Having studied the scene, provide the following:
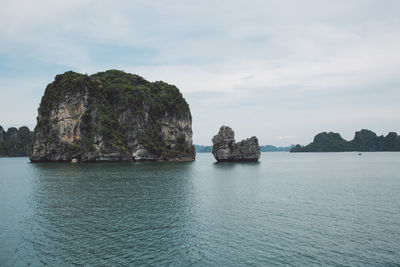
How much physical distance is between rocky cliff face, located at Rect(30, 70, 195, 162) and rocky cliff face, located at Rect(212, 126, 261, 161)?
855 inches

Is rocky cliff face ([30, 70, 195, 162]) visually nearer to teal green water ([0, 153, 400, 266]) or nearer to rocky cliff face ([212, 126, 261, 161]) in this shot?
rocky cliff face ([212, 126, 261, 161])

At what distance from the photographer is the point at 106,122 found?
114 meters

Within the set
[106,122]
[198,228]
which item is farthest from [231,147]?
[198,228]

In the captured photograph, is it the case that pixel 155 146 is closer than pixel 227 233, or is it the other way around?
pixel 227 233

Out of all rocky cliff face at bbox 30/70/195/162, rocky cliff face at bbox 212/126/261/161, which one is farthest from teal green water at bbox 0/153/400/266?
rocky cliff face at bbox 212/126/261/161

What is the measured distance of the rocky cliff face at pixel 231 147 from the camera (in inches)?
4656

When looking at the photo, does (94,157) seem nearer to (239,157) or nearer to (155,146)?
(155,146)

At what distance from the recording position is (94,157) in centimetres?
10919

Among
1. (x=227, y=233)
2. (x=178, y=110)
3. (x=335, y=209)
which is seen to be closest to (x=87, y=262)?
(x=227, y=233)

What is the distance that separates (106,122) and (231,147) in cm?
5343

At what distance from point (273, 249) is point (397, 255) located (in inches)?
325

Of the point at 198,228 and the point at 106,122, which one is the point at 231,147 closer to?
the point at 106,122

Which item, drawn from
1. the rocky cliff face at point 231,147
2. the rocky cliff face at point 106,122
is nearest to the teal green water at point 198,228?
the rocky cliff face at point 106,122

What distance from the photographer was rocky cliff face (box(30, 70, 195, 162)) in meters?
108
